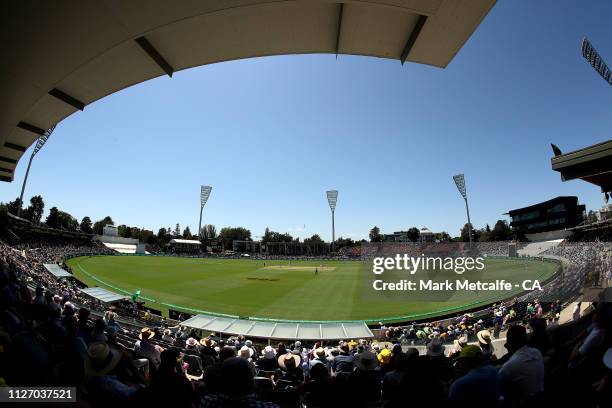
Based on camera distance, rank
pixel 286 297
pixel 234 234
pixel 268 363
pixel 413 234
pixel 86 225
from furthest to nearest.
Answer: pixel 234 234
pixel 413 234
pixel 86 225
pixel 286 297
pixel 268 363

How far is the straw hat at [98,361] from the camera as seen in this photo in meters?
3.08

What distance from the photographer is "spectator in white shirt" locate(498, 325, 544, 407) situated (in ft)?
9.62

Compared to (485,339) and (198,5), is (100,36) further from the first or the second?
(485,339)

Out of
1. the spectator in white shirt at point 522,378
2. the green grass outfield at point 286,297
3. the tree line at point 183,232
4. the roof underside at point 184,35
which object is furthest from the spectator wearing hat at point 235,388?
the tree line at point 183,232

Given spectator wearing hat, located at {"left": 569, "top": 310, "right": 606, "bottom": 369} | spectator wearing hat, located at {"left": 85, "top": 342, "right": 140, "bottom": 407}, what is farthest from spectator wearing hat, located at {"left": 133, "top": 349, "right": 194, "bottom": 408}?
spectator wearing hat, located at {"left": 569, "top": 310, "right": 606, "bottom": 369}

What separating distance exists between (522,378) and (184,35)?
4994 millimetres

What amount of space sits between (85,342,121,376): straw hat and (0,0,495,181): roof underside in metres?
3.21

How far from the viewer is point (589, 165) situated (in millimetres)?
4617

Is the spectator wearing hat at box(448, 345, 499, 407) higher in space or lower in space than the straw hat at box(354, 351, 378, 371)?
higher

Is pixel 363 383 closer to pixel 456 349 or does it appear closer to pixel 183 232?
pixel 456 349

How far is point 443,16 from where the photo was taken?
274cm

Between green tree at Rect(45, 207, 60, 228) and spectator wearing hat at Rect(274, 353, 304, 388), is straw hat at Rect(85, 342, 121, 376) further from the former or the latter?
green tree at Rect(45, 207, 60, 228)

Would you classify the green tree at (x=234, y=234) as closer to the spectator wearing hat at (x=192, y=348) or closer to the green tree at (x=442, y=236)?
the green tree at (x=442, y=236)

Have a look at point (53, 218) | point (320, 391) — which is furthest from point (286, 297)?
point (53, 218)
